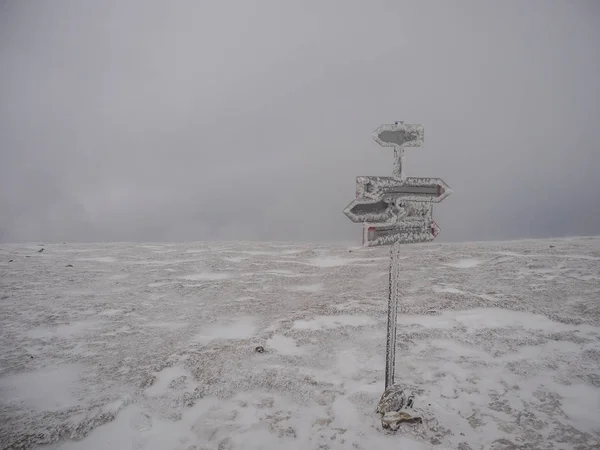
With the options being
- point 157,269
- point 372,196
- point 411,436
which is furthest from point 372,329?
point 157,269

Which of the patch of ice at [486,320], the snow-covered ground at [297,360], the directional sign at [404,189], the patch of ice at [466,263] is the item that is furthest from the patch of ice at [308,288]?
the directional sign at [404,189]

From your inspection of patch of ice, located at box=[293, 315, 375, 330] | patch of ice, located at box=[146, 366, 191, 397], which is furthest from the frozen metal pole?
patch of ice, located at box=[146, 366, 191, 397]

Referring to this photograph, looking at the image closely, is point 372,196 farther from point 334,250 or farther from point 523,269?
point 334,250

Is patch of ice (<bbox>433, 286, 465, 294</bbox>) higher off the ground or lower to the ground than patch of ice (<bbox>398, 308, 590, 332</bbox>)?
higher

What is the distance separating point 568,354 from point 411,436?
4.94 meters

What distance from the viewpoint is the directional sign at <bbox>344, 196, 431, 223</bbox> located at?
16.1 ft

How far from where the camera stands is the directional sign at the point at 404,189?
5000 mm

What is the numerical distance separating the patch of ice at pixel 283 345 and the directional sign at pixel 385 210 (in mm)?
4386

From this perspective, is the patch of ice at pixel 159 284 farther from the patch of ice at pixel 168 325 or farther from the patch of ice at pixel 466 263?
the patch of ice at pixel 466 263

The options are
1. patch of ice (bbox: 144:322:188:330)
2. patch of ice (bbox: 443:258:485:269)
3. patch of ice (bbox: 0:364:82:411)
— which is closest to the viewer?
patch of ice (bbox: 0:364:82:411)

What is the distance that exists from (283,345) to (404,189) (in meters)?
5.22

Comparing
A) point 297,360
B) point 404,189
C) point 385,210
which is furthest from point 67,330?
point 404,189

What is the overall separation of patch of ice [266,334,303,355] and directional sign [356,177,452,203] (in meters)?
4.67

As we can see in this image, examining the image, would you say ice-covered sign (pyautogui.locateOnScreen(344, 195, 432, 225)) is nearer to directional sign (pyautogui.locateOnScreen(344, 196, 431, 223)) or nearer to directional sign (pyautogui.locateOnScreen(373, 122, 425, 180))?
directional sign (pyautogui.locateOnScreen(344, 196, 431, 223))
